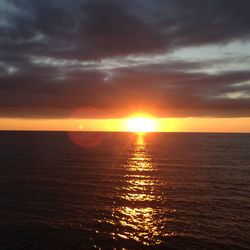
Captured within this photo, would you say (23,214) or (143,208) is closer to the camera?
(23,214)

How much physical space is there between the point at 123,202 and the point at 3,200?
2484cm

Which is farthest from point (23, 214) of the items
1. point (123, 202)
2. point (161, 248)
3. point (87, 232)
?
point (161, 248)

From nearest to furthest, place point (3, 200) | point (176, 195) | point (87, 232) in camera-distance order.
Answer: point (87, 232)
point (3, 200)
point (176, 195)

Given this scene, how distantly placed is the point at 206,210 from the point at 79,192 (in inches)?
1154

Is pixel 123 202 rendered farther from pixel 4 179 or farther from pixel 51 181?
pixel 4 179

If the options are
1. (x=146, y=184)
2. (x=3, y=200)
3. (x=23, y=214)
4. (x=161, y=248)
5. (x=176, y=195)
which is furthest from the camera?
(x=146, y=184)

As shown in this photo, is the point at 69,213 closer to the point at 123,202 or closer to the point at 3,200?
the point at 123,202

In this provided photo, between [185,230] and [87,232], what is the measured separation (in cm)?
1498

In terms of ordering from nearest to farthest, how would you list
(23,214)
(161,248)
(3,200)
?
(161,248)
(23,214)
(3,200)

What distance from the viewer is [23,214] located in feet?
172

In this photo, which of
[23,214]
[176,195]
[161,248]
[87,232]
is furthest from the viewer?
[176,195]

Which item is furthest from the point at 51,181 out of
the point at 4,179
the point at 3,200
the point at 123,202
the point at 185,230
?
the point at 185,230

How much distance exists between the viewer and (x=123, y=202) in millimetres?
61562

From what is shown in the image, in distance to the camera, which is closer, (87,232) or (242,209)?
(87,232)
